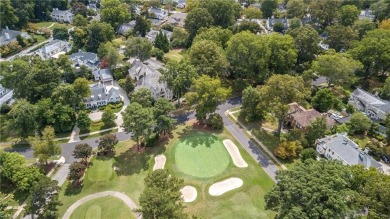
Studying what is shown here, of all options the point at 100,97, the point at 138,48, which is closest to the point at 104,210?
the point at 100,97

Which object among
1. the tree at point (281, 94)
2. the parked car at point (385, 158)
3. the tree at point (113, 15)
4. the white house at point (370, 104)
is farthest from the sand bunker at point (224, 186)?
the tree at point (113, 15)

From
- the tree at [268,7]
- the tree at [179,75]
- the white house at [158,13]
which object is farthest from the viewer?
the white house at [158,13]

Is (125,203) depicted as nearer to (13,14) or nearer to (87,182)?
(87,182)

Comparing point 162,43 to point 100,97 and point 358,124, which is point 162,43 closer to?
point 100,97

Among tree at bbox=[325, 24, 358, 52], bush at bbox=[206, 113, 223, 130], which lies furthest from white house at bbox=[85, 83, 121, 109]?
tree at bbox=[325, 24, 358, 52]

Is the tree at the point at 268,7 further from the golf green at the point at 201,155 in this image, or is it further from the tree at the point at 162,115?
the tree at the point at 162,115
